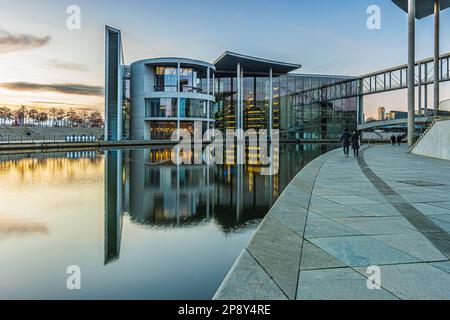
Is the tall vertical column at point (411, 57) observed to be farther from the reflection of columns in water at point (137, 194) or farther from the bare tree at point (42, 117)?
the bare tree at point (42, 117)

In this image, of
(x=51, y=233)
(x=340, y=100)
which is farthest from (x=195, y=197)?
(x=340, y=100)

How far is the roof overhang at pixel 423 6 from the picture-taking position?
40.7 meters

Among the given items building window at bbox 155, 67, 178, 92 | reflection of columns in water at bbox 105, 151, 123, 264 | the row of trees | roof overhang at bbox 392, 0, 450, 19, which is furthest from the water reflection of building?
the row of trees

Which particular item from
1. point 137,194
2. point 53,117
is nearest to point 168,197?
point 137,194

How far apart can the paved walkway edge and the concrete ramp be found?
17.8 metres

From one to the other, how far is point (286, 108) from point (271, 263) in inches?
3041

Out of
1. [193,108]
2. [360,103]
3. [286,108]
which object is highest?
[360,103]

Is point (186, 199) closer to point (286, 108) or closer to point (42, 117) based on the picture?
point (286, 108)

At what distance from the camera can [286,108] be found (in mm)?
79000

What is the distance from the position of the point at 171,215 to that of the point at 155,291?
4.22 metres

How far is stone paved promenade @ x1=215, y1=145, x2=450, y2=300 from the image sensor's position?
338 centimetres

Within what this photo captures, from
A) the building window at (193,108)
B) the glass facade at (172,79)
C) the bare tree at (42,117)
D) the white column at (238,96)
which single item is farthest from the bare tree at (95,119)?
the building window at (193,108)

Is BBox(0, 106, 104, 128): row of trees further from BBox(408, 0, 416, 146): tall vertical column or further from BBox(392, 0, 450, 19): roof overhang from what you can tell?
BBox(408, 0, 416, 146): tall vertical column
